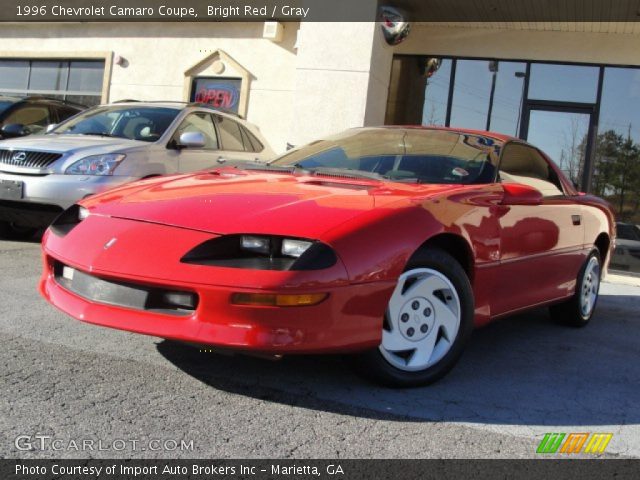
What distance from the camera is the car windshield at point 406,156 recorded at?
145 inches

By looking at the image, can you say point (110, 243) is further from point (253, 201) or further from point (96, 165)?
point (96, 165)

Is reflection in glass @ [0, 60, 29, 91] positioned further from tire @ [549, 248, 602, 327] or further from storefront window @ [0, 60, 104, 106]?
tire @ [549, 248, 602, 327]

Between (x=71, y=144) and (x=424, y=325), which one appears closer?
(x=424, y=325)

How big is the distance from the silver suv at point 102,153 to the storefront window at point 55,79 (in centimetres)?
713

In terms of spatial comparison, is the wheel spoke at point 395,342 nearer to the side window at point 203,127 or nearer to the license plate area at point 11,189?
the license plate area at point 11,189

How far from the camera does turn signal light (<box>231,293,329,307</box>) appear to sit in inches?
99.2

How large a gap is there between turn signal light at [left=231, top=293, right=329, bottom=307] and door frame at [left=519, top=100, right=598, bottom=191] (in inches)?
374

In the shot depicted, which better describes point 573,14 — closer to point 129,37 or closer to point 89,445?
point 129,37

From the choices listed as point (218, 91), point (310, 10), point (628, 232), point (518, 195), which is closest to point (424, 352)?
point (518, 195)

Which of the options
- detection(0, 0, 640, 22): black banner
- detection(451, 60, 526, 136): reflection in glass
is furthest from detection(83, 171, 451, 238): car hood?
detection(451, 60, 526, 136): reflection in glass

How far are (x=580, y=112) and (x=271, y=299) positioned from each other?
9924mm

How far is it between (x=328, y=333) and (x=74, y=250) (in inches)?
49.4

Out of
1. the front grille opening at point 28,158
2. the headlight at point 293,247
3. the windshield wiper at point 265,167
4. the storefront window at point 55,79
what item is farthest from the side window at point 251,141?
the storefront window at point 55,79

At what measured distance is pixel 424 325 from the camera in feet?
10.0
